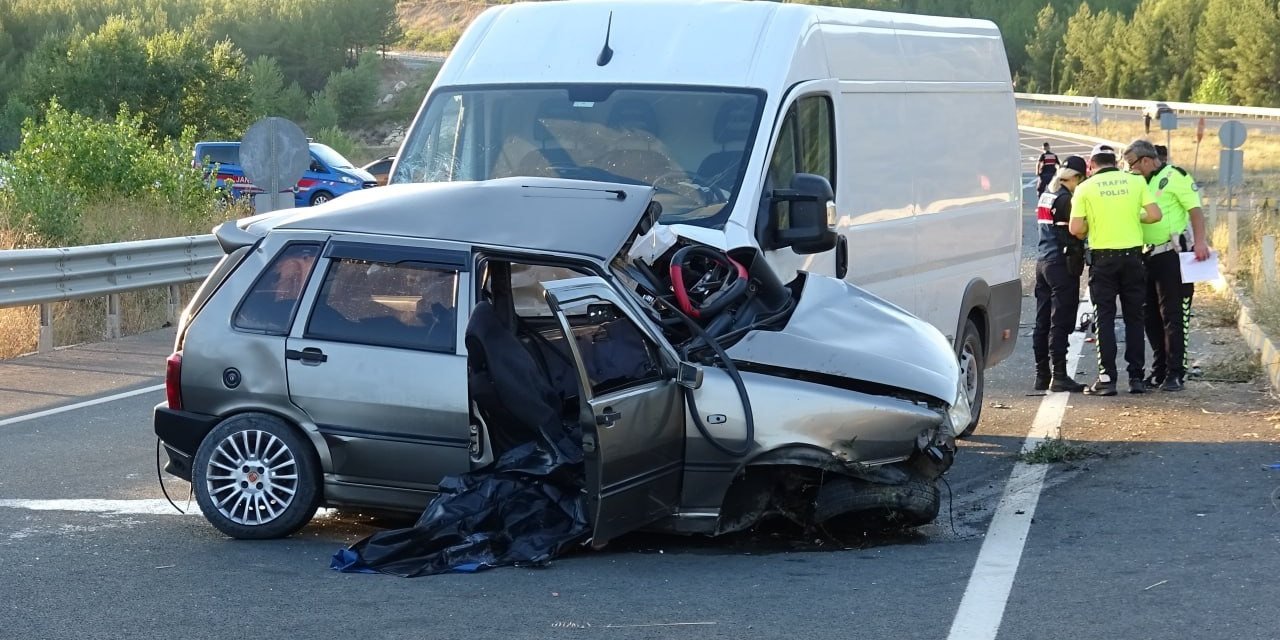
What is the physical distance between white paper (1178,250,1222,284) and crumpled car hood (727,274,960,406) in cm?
502

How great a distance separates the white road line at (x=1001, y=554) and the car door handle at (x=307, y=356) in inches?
112

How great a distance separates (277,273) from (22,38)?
68.5 m

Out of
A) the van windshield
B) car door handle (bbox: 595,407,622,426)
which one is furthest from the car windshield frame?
car door handle (bbox: 595,407,622,426)

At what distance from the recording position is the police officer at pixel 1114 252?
1138 centimetres

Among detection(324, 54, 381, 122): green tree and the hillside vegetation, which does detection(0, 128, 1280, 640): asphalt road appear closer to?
detection(324, 54, 381, 122): green tree

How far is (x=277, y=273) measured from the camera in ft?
23.0

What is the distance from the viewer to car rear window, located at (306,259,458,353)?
6.75 meters

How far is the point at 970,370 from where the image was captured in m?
10.6

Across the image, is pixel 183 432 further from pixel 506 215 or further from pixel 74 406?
pixel 74 406

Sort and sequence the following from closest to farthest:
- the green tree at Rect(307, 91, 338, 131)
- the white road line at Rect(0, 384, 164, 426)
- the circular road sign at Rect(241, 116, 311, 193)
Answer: the white road line at Rect(0, 384, 164, 426), the circular road sign at Rect(241, 116, 311, 193), the green tree at Rect(307, 91, 338, 131)

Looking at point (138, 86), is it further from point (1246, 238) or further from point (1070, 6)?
point (1070, 6)

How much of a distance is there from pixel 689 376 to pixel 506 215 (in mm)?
1143

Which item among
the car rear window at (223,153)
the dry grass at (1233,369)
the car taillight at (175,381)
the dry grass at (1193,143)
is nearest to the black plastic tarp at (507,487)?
the car taillight at (175,381)

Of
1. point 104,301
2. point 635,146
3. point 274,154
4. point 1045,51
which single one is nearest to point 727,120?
point 635,146
